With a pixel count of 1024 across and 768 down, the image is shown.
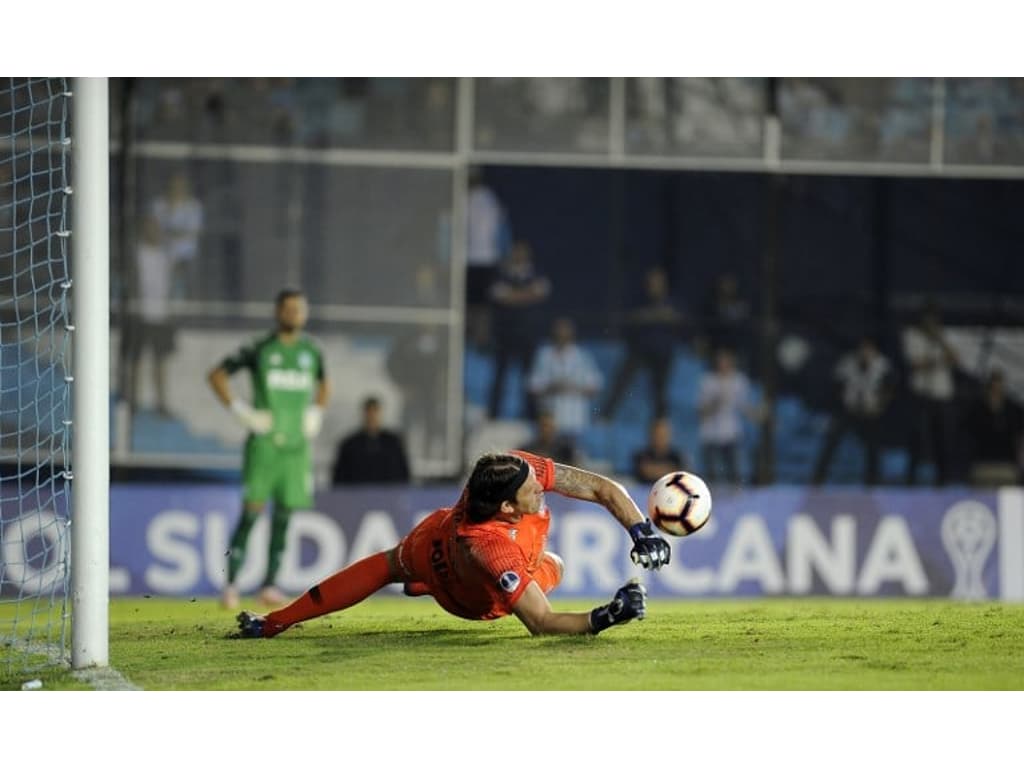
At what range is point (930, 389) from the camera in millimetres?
13719

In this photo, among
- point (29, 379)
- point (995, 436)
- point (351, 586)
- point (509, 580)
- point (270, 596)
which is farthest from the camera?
point (995, 436)

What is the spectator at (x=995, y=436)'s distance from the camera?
13.7m

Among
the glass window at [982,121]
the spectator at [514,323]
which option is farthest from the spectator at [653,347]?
the glass window at [982,121]

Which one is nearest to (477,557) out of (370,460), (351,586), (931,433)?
(351,586)

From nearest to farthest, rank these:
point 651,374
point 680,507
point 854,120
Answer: point 680,507 → point 651,374 → point 854,120

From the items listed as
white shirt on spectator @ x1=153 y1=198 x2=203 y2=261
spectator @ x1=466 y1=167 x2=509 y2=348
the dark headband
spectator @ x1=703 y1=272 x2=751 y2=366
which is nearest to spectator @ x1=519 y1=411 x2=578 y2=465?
spectator @ x1=466 y1=167 x2=509 y2=348

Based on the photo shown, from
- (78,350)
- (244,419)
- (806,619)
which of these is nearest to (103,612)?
(78,350)

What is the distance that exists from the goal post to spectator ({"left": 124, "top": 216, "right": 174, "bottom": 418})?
253 inches

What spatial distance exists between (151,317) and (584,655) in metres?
7.11

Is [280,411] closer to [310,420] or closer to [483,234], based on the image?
[310,420]

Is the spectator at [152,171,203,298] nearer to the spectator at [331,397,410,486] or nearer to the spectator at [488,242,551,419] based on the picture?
the spectator at [331,397,410,486]

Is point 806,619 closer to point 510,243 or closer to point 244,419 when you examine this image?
point 244,419

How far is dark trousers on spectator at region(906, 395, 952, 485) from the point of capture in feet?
44.8

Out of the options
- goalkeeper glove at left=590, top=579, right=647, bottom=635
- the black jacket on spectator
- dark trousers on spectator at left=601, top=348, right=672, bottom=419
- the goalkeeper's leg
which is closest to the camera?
goalkeeper glove at left=590, top=579, right=647, bottom=635
